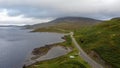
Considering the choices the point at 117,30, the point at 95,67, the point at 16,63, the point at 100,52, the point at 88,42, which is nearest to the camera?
the point at 95,67

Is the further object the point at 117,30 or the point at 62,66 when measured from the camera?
the point at 117,30

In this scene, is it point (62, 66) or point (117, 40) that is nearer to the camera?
point (62, 66)

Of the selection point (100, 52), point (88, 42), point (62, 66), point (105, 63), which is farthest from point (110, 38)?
point (62, 66)

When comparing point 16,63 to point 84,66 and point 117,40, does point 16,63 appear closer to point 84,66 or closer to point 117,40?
point 84,66

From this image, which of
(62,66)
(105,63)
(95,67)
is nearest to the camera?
(62,66)

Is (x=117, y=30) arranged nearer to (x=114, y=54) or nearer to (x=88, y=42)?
(x=88, y=42)

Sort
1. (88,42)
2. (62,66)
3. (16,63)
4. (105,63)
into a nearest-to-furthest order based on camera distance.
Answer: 1. (62,66)
2. (105,63)
3. (16,63)
4. (88,42)

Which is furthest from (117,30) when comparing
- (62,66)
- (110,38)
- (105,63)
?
(62,66)

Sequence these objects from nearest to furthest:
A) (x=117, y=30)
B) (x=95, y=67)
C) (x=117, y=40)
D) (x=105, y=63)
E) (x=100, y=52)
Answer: (x=95, y=67) → (x=105, y=63) → (x=100, y=52) → (x=117, y=40) → (x=117, y=30)
